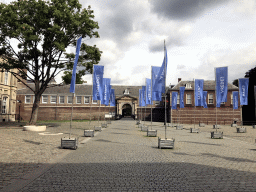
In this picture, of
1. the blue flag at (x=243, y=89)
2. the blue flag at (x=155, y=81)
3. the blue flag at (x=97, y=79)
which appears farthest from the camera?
the blue flag at (x=243, y=89)

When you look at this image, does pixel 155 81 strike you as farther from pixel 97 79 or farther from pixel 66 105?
pixel 66 105

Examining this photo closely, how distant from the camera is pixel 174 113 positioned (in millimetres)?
47719

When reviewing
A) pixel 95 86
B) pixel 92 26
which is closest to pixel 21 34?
pixel 92 26

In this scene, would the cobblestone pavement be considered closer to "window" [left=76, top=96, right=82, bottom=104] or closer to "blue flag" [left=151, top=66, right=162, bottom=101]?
"blue flag" [left=151, top=66, right=162, bottom=101]

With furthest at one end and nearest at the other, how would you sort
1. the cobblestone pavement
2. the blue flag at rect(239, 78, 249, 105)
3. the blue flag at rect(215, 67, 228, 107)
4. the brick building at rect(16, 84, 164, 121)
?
the brick building at rect(16, 84, 164, 121)
the blue flag at rect(239, 78, 249, 105)
the blue flag at rect(215, 67, 228, 107)
the cobblestone pavement

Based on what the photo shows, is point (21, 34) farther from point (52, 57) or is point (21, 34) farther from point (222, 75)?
point (222, 75)

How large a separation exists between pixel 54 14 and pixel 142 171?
17026 mm

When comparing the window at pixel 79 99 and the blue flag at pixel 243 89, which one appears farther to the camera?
the window at pixel 79 99

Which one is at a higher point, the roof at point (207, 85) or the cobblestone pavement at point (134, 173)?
the roof at point (207, 85)

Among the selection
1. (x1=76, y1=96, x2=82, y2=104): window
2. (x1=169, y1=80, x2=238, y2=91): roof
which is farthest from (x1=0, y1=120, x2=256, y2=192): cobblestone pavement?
Result: (x1=76, y1=96, x2=82, y2=104): window

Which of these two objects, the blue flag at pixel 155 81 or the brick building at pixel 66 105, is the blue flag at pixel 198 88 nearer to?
the blue flag at pixel 155 81

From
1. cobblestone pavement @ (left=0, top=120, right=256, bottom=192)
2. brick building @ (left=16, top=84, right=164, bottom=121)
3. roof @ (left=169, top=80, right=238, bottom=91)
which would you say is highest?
roof @ (left=169, top=80, right=238, bottom=91)

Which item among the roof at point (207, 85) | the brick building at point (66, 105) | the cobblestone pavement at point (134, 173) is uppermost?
the roof at point (207, 85)

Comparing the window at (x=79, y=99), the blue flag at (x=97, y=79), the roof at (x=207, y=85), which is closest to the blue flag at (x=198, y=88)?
the blue flag at (x=97, y=79)
